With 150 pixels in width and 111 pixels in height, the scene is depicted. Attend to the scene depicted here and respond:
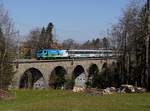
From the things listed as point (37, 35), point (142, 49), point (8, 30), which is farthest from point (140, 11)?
point (37, 35)

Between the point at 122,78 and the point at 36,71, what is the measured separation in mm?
44933

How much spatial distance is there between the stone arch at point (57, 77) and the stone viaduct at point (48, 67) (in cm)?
59

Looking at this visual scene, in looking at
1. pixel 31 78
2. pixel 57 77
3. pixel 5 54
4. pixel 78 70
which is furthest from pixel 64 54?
pixel 5 54

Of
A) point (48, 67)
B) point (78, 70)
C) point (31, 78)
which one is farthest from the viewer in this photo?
point (78, 70)

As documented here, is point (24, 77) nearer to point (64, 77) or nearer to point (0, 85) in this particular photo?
point (64, 77)

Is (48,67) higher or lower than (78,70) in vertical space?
lower

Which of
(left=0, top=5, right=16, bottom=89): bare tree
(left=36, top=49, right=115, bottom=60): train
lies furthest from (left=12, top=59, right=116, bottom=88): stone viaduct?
(left=0, top=5, right=16, bottom=89): bare tree

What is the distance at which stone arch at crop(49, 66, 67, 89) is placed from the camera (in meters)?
102

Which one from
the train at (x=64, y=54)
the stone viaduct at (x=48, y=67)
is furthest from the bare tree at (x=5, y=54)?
the train at (x=64, y=54)

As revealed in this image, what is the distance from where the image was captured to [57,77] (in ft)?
337

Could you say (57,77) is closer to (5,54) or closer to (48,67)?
(48,67)

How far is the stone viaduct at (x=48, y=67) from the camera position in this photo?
91188 mm

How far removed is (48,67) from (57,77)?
12.3 ft

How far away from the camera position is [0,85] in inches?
2092
